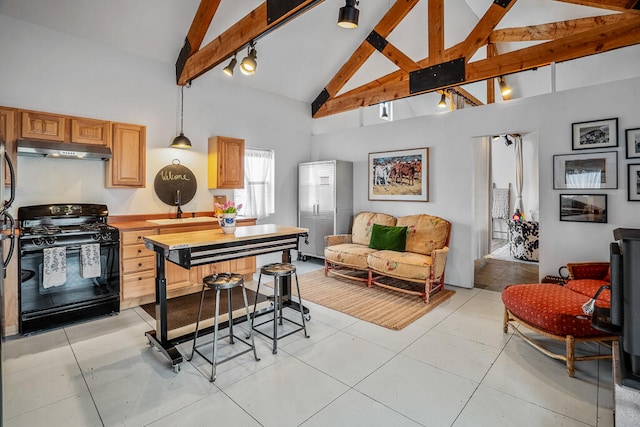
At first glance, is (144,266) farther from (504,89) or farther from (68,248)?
(504,89)

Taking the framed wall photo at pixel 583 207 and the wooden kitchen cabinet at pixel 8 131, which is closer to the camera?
the wooden kitchen cabinet at pixel 8 131

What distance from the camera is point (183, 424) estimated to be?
1938 mm

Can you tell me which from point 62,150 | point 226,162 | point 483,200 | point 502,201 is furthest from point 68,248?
point 502,201

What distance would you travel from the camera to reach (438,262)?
14.1 ft

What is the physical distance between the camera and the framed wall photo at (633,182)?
3.36 m

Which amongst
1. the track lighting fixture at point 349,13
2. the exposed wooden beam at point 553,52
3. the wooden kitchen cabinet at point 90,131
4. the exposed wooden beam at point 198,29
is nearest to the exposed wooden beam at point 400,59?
the exposed wooden beam at point 553,52

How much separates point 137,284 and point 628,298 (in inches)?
169

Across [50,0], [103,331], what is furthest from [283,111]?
[103,331]

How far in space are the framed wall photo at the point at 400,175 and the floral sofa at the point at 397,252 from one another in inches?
14.8

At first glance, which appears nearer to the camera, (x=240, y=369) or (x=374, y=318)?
(x=240, y=369)

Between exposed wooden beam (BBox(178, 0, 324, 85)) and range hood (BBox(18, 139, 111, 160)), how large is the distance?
5.14 ft

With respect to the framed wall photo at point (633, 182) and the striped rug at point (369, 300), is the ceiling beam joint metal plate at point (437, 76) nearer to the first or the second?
the framed wall photo at point (633, 182)

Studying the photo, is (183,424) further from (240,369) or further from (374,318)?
(374,318)

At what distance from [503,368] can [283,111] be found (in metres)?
5.34
